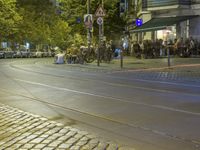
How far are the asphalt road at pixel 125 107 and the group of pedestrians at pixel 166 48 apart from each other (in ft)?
66.1

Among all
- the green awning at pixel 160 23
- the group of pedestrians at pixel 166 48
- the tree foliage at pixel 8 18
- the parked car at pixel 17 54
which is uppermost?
the tree foliage at pixel 8 18

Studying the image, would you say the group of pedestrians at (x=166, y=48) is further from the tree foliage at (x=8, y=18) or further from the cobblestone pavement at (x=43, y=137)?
the cobblestone pavement at (x=43, y=137)

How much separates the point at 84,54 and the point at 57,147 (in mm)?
30741

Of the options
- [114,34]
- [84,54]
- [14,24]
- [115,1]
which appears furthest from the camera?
[14,24]

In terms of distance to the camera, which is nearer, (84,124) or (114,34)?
(84,124)

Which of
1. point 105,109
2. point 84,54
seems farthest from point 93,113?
point 84,54

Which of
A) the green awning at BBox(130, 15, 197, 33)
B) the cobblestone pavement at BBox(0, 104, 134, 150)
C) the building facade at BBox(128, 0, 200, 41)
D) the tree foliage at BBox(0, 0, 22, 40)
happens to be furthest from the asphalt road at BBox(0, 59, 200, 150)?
the tree foliage at BBox(0, 0, 22, 40)

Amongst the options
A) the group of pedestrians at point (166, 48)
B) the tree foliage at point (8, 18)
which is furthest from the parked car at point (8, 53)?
the group of pedestrians at point (166, 48)

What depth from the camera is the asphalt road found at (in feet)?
29.9

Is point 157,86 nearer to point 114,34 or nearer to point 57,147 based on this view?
point 57,147

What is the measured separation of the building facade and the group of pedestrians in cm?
133

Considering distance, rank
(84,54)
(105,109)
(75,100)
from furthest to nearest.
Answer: (84,54) → (75,100) → (105,109)

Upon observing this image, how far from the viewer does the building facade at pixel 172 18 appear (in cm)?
4200

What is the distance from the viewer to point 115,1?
56.8 metres
